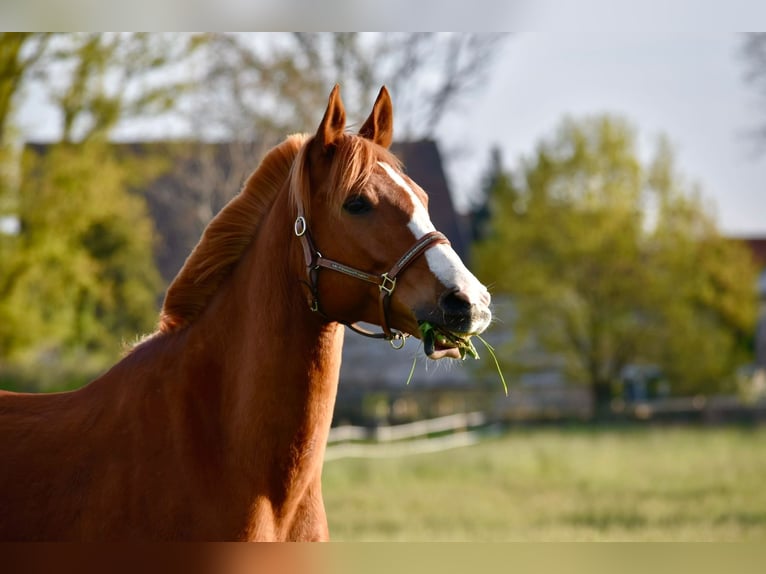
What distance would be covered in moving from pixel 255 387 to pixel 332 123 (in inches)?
41.7

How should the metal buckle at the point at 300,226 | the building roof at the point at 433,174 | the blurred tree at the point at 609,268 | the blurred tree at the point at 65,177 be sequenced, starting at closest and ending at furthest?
the metal buckle at the point at 300,226 → the blurred tree at the point at 65,177 → the building roof at the point at 433,174 → the blurred tree at the point at 609,268

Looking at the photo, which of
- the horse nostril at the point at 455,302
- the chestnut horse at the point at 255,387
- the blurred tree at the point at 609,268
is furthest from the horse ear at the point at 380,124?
the blurred tree at the point at 609,268

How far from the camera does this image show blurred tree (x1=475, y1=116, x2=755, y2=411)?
3033cm

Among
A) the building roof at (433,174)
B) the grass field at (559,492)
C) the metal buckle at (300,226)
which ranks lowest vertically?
the grass field at (559,492)

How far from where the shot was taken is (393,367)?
2798cm

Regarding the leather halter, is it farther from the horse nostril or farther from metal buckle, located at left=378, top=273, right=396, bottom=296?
the horse nostril

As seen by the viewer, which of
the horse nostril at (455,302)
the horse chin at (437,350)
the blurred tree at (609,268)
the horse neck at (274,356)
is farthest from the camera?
the blurred tree at (609,268)

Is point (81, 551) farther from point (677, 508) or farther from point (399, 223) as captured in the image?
point (677, 508)

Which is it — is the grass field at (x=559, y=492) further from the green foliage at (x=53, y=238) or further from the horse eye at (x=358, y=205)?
the horse eye at (x=358, y=205)

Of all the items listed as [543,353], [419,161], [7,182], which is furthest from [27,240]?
[543,353]

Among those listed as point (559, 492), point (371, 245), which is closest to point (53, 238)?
point (559, 492)

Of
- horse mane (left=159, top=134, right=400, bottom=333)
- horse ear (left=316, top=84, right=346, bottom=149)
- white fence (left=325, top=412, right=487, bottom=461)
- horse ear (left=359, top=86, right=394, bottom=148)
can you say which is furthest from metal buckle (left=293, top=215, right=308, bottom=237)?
white fence (left=325, top=412, right=487, bottom=461)

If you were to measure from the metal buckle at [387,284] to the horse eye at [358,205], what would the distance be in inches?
10.6

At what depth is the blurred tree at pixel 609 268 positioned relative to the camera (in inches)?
1194
